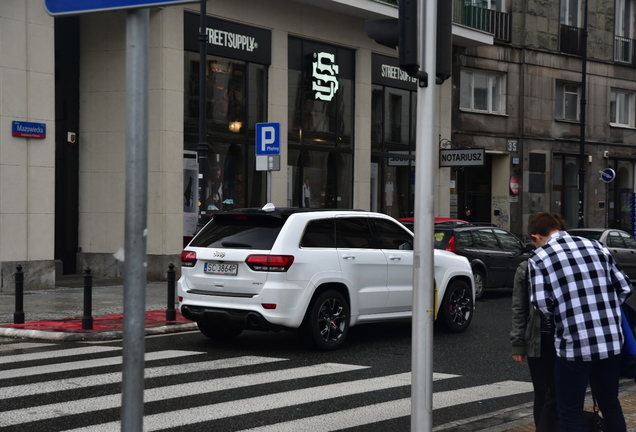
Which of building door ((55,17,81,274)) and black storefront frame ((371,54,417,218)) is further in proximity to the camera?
black storefront frame ((371,54,417,218))

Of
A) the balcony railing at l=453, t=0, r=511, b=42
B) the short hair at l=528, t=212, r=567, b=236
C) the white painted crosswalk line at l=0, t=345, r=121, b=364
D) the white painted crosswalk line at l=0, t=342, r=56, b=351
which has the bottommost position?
the white painted crosswalk line at l=0, t=342, r=56, b=351

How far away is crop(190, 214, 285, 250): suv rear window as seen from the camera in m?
10.7

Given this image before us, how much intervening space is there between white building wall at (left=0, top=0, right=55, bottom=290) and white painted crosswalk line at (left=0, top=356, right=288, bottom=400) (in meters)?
8.61

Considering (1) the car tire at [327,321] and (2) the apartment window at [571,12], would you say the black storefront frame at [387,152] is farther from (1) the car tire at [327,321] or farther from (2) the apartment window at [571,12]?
(1) the car tire at [327,321]

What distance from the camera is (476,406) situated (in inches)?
317

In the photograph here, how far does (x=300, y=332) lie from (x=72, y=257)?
11651 millimetres

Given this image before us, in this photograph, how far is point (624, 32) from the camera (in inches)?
1451

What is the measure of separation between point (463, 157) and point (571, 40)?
10968 millimetres

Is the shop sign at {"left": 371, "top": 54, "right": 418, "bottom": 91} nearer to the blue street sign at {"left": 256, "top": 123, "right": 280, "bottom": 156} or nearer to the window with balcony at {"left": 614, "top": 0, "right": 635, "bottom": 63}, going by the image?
the blue street sign at {"left": 256, "top": 123, "right": 280, "bottom": 156}

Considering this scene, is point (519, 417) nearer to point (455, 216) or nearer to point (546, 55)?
point (455, 216)

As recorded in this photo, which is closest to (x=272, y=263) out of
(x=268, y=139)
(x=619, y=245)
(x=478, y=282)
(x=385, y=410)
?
(x=385, y=410)

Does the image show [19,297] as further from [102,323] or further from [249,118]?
[249,118]

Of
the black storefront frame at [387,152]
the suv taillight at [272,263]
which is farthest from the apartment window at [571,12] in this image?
the suv taillight at [272,263]

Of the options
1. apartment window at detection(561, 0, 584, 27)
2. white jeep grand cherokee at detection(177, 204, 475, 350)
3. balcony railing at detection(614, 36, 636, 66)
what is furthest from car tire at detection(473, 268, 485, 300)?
balcony railing at detection(614, 36, 636, 66)
